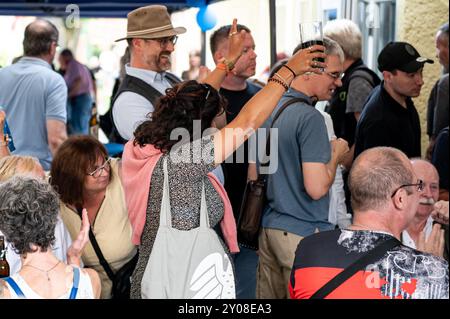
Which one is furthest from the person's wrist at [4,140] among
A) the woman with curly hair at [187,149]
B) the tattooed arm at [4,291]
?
the tattooed arm at [4,291]

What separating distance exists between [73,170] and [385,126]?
1476mm

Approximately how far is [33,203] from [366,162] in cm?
105

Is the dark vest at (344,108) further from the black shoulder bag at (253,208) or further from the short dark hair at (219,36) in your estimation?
the black shoulder bag at (253,208)

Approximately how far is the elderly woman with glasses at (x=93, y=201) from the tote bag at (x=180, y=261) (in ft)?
1.96

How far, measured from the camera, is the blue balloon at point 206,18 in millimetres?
5121

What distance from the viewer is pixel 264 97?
2863mm

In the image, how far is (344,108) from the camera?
14.5 ft

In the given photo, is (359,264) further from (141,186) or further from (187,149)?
(141,186)

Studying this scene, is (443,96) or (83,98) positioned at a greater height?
(443,96)

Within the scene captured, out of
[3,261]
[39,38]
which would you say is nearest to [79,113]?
[39,38]

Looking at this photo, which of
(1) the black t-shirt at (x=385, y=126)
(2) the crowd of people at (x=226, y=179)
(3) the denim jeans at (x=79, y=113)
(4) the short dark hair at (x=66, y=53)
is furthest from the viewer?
(4) the short dark hair at (x=66, y=53)

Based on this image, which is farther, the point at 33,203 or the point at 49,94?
the point at 49,94

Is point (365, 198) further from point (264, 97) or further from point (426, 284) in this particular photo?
→ point (264, 97)
